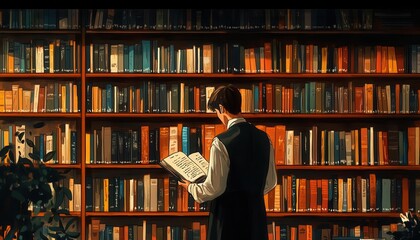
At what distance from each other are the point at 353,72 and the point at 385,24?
1.52ft

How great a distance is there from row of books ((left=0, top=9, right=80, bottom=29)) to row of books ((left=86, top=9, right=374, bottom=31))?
0.14 metres

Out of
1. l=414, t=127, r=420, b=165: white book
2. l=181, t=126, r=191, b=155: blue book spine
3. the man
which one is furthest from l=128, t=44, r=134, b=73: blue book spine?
l=414, t=127, r=420, b=165: white book

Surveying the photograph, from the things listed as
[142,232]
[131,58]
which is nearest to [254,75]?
[131,58]

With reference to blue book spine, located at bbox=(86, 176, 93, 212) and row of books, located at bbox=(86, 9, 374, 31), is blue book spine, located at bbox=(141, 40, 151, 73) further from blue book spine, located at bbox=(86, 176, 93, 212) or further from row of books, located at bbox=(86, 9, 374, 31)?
blue book spine, located at bbox=(86, 176, 93, 212)

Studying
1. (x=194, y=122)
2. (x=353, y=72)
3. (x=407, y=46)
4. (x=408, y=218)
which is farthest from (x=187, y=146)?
(x=408, y=218)

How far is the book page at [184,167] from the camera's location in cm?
526

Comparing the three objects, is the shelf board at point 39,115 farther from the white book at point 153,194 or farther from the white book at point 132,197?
the white book at point 153,194

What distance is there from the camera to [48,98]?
719 cm

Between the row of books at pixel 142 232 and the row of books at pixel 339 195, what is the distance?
0.59 m

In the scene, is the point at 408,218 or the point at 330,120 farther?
the point at 330,120

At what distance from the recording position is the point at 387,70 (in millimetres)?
7250

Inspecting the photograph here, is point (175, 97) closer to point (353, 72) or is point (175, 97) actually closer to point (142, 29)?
point (142, 29)

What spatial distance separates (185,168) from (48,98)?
222 cm

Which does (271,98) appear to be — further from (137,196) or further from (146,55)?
(137,196)
